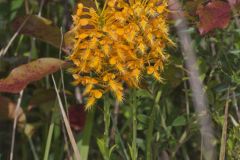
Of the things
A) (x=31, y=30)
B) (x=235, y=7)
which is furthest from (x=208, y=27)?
(x=31, y=30)

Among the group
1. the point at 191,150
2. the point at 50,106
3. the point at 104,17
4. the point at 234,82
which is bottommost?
the point at 191,150

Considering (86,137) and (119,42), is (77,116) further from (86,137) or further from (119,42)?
(119,42)

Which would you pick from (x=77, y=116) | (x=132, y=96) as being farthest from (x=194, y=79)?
(x=77, y=116)

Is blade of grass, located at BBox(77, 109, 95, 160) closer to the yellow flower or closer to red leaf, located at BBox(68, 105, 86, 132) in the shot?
red leaf, located at BBox(68, 105, 86, 132)

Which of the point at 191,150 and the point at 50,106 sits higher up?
the point at 50,106

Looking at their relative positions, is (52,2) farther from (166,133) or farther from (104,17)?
(104,17)

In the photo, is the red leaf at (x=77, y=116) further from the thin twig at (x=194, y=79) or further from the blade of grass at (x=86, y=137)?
the thin twig at (x=194, y=79)
